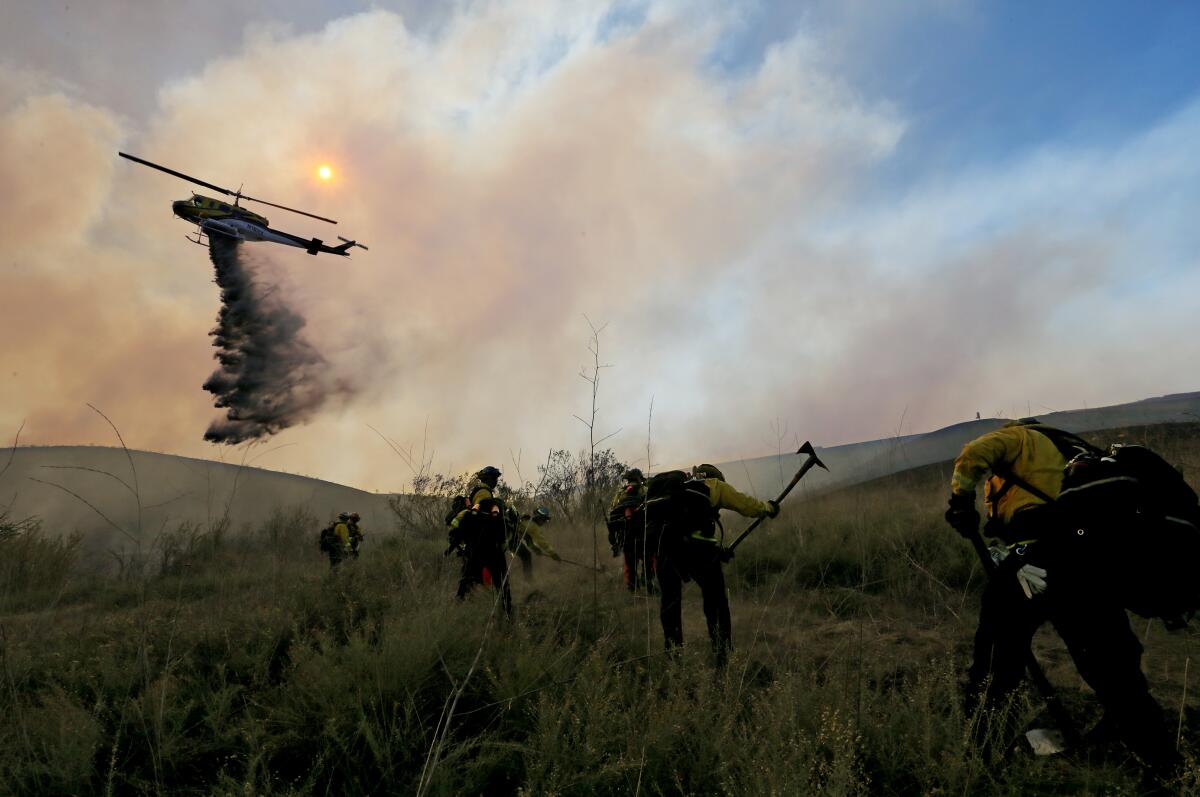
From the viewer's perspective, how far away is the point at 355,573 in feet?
20.4

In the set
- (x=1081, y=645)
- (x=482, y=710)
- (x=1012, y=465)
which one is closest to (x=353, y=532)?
(x=482, y=710)

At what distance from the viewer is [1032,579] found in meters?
3.03

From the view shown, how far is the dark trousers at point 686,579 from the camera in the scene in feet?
16.6

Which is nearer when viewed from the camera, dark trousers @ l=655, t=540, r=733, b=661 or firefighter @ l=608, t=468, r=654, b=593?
dark trousers @ l=655, t=540, r=733, b=661

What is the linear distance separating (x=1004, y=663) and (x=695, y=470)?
308 cm

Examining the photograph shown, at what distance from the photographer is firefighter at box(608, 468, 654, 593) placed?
5.91 m

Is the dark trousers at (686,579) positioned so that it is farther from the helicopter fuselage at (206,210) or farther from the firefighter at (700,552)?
the helicopter fuselage at (206,210)

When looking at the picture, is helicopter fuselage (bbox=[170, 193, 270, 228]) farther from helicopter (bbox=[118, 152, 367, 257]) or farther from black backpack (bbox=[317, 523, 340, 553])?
black backpack (bbox=[317, 523, 340, 553])

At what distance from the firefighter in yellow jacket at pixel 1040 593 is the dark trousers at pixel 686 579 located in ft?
7.03

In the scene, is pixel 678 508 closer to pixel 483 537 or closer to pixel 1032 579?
pixel 483 537

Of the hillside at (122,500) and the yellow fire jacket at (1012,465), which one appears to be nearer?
the yellow fire jacket at (1012,465)

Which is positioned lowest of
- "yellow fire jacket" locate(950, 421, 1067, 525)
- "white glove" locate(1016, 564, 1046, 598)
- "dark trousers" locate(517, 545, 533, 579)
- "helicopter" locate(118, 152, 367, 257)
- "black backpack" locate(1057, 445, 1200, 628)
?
"dark trousers" locate(517, 545, 533, 579)

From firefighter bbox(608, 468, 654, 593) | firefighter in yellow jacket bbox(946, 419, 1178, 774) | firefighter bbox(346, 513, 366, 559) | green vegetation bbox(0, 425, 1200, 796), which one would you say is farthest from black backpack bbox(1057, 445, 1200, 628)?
firefighter bbox(346, 513, 366, 559)

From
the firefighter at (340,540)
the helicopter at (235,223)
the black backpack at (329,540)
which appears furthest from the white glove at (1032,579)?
the helicopter at (235,223)
